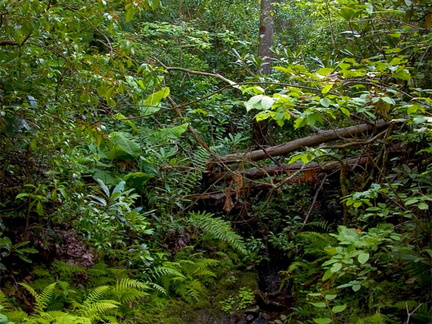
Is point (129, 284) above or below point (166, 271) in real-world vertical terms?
above

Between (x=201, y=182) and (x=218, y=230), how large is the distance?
3.86ft

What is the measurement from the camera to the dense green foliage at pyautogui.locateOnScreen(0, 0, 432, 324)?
3.75 metres

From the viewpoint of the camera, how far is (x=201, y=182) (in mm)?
7656

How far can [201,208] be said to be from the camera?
7746mm

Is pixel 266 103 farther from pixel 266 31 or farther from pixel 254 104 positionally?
pixel 266 31

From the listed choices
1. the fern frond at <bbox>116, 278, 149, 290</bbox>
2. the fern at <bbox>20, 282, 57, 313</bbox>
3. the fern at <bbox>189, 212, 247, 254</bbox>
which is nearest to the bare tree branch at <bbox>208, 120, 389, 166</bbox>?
the fern at <bbox>189, 212, 247, 254</bbox>

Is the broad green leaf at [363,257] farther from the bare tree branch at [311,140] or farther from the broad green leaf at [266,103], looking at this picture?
the bare tree branch at [311,140]

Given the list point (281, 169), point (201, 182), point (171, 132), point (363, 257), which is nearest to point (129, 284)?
point (363, 257)

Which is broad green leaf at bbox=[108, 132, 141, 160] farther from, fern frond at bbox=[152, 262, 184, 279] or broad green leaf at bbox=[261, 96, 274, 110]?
broad green leaf at bbox=[261, 96, 274, 110]

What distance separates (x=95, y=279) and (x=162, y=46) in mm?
5309

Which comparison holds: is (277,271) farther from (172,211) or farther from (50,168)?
(50,168)

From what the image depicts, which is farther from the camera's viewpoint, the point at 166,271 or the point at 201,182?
the point at 201,182

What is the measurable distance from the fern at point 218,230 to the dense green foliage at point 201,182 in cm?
3

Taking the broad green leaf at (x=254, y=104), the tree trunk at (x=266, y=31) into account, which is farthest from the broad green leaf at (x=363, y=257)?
the tree trunk at (x=266, y=31)
